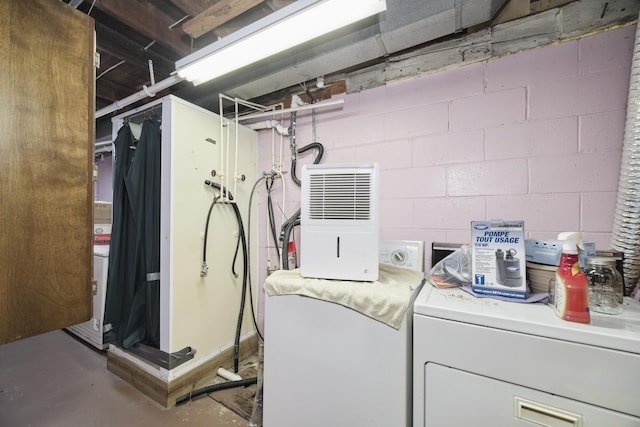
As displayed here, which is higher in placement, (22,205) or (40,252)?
(22,205)

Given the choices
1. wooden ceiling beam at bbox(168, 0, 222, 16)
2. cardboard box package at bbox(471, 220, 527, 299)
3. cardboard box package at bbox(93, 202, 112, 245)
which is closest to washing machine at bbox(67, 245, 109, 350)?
cardboard box package at bbox(93, 202, 112, 245)

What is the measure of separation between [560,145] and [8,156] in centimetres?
241

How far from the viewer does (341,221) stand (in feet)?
3.72

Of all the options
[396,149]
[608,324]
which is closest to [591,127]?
[396,149]

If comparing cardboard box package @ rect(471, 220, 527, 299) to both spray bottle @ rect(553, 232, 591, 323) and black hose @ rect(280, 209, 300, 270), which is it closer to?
spray bottle @ rect(553, 232, 591, 323)

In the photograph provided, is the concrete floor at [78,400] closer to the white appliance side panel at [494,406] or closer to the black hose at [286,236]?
the black hose at [286,236]

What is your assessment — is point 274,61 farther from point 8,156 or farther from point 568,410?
point 568,410

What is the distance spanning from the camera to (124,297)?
1.91m

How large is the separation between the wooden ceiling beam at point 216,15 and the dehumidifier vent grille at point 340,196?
3.74 feet

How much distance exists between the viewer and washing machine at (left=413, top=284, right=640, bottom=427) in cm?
67

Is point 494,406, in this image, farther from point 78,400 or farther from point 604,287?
point 78,400

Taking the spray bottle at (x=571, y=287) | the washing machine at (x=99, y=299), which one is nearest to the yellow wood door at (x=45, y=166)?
the washing machine at (x=99, y=299)

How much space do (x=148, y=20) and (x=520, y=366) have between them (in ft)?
8.42

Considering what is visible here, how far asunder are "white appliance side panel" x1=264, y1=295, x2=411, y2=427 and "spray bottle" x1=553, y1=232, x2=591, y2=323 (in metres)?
0.48
